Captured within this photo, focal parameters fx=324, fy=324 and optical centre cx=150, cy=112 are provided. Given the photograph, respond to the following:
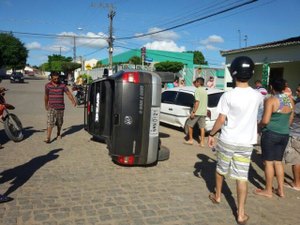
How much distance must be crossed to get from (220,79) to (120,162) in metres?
28.0

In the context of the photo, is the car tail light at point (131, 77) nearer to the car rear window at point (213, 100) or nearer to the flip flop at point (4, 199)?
the flip flop at point (4, 199)

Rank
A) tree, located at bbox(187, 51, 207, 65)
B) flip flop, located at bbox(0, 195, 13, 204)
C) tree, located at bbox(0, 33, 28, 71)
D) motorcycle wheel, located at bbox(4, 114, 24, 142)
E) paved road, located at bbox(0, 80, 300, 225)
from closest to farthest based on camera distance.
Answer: paved road, located at bbox(0, 80, 300, 225)
flip flop, located at bbox(0, 195, 13, 204)
motorcycle wheel, located at bbox(4, 114, 24, 142)
tree, located at bbox(0, 33, 28, 71)
tree, located at bbox(187, 51, 207, 65)

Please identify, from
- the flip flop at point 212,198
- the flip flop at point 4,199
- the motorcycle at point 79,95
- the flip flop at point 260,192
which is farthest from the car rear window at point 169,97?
the motorcycle at point 79,95

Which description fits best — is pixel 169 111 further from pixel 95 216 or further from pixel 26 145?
pixel 95 216

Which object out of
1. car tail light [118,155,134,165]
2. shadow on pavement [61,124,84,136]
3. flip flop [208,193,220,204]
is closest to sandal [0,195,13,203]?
car tail light [118,155,134,165]

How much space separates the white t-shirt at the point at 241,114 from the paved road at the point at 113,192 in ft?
3.51

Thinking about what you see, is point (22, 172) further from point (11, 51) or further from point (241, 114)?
point (11, 51)

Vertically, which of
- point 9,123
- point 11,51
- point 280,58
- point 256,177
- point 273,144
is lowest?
point 256,177

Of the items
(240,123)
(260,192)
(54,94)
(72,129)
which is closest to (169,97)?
(72,129)

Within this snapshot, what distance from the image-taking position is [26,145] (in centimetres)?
770

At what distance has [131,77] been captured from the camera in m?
5.68

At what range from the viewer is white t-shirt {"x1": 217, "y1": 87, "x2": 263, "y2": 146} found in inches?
153

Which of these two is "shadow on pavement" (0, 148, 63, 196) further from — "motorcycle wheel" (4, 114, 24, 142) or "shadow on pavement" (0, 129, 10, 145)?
"shadow on pavement" (0, 129, 10, 145)

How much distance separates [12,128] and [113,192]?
14.1ft
